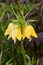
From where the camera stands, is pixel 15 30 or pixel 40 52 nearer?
pixel 15 30

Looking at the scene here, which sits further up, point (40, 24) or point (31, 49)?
point (40, 24)

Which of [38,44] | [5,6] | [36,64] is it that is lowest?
[36,64]

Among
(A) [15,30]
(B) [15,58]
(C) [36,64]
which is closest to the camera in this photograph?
(A) [15,30]

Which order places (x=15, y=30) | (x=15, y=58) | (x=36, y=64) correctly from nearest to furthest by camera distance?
(x=15, y=30) < (x=36, y=64) < (x=15, y=58)

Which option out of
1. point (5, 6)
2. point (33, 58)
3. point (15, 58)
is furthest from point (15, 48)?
point (5, 6)

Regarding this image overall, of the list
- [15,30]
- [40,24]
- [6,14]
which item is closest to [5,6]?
[6,14]

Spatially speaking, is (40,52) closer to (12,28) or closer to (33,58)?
(33,58)

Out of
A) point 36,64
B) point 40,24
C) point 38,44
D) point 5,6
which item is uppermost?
point 5,6

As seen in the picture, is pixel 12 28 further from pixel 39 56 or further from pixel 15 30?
pixel 39 56

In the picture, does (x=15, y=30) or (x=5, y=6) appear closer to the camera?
(x=15, y=30)

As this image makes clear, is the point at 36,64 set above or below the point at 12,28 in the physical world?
below
